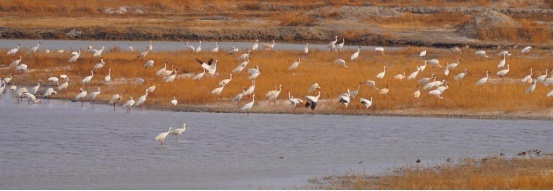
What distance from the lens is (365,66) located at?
34.7m

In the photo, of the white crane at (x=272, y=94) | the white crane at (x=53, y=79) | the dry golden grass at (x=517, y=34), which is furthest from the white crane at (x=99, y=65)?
the dry golden grass at (x=517, y=34)

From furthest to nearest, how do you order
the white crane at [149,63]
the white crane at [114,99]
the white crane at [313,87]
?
the white crane at [149,63]
the white crane at [313,87]
the white crane at [114,99]

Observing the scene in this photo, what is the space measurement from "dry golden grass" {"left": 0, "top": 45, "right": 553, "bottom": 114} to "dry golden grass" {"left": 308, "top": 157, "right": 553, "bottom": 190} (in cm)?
825

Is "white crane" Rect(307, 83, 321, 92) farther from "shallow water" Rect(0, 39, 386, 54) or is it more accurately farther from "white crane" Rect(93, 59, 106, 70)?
"shallow water" Rect(0, 39, 386, 54)

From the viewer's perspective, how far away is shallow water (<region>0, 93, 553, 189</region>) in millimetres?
16312

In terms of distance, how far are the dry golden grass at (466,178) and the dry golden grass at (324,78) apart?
8.25 m

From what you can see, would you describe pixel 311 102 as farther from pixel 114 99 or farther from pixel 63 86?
pixel 63 86

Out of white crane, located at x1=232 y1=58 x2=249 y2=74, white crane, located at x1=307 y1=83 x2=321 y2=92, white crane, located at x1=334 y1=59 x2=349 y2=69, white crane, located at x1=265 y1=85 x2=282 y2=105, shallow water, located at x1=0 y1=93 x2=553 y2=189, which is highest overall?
white crane, located at x1=334 y1=59 x2=349 y2=69

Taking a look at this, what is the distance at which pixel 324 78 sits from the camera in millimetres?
30312

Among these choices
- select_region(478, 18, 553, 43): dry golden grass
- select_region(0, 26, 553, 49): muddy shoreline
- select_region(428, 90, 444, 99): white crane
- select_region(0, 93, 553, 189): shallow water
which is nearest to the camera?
select_region(0, 93, 553, 189): shallow water

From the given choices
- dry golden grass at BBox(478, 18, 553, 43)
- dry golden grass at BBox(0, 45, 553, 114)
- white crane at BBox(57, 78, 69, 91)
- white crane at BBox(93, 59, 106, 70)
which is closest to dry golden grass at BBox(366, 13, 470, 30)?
dry golden grass at BBox(478, 18, 553, 43)

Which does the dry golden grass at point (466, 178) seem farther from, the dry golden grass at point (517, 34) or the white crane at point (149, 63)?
the dry golden grass at point (517, 34)

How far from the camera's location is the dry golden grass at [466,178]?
1419cm

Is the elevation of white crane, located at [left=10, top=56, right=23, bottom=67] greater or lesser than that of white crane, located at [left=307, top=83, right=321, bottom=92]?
greater
